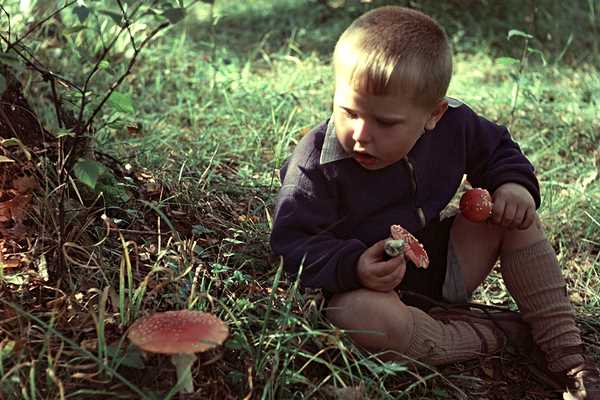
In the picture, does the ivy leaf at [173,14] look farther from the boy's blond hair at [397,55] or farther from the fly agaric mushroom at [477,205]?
the fly agaric mushroom at [477,205]

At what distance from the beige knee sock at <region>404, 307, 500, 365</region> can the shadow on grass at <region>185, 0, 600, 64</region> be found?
3.18m

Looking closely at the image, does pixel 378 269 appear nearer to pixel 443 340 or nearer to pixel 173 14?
pixel 443 340

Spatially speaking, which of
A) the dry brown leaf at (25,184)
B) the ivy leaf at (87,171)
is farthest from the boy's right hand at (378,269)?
the dry brown leaf at (25,184)

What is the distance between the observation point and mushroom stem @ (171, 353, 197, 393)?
1877mm

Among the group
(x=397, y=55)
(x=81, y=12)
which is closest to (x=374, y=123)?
(x=397, y=55)

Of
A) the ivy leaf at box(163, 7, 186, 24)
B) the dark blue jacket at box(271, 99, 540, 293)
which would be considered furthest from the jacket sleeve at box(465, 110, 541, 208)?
the ivy leaf at box(163, 7, 186, 24)

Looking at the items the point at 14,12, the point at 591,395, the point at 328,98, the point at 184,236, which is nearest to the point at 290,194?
the point at 184,236

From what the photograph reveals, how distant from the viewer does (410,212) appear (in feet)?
8.13

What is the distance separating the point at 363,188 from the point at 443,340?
0.54 meters

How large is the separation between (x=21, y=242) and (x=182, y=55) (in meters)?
2.73

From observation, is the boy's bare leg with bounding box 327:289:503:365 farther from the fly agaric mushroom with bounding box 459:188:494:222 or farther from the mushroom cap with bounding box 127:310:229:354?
the mushroom cap with bounding box 127:310:229:354

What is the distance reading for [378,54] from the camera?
6.94ft

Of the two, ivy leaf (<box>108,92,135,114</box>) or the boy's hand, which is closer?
ivy leaf (<box>108,92,135,114</box>)

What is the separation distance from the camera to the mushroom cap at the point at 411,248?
7.22ft
